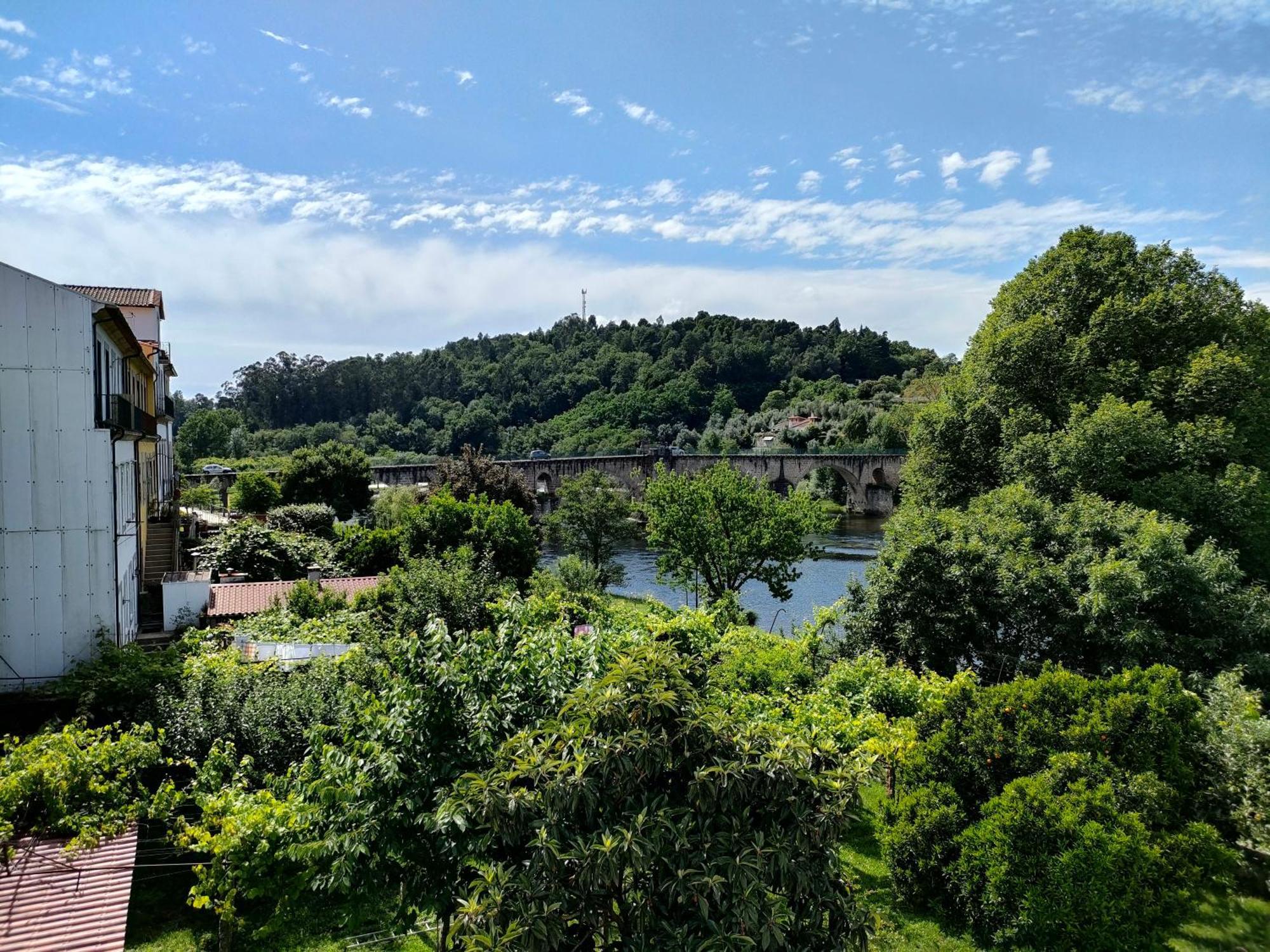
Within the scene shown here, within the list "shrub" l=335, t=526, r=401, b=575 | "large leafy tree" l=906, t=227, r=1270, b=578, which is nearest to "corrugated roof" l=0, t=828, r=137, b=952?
"shrub" l=335, t=526, r=401, b=575

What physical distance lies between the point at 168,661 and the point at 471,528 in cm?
1410

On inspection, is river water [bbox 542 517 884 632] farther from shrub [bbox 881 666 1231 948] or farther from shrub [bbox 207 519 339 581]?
shrub [bbox 881 666 1231 948]

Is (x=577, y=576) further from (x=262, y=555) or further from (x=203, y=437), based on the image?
(x=203, y=437)

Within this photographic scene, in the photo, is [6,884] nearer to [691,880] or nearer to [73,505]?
[691,880]

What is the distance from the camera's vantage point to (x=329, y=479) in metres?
41.2

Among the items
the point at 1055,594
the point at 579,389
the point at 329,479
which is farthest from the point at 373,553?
the point at 579,389

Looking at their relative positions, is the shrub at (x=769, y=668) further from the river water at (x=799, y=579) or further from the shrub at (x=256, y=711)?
the river water at (x=799, y=579)

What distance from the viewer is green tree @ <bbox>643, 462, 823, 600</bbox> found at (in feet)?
93.6

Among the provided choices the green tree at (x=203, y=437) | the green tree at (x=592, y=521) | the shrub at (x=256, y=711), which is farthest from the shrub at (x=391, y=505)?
the green tree at (x=203, y=437)

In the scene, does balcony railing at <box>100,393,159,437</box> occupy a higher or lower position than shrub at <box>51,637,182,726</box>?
higher

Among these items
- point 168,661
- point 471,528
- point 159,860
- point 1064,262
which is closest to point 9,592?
point 168,661

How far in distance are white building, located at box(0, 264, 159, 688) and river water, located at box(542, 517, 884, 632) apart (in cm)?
1834

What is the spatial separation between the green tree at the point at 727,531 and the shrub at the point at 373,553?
956 cm

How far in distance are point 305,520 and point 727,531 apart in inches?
670
